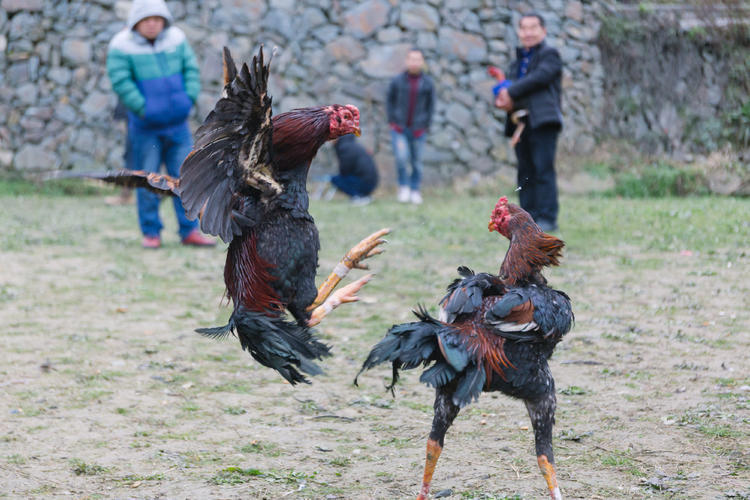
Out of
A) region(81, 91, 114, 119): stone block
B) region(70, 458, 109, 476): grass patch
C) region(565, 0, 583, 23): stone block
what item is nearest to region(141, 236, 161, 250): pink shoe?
region(70, 458, 109, 476): grass patch

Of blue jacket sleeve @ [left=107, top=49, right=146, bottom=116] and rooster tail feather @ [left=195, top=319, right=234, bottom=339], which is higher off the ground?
blue jacket sleeve @ [left=107, top=49, right=146, bottom=116]

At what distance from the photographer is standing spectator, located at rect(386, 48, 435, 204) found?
1330 cm

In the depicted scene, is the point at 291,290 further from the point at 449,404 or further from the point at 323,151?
the point at 323,151

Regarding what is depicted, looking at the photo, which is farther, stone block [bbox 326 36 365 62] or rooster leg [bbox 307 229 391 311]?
stone block [bbox 326 36 365 62]

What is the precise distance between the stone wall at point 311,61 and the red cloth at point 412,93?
1252 millimetres

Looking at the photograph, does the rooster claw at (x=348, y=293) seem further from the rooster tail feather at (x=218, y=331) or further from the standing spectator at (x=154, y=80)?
the standing spectator at (x=154, y=80)

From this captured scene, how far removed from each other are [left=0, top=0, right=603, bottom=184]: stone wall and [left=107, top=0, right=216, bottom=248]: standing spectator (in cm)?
601

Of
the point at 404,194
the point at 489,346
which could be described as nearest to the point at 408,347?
the point at 489,346

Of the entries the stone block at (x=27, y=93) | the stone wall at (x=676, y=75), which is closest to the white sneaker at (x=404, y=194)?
the stone wall at (x=676, y=75)

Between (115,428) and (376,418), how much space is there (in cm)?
131

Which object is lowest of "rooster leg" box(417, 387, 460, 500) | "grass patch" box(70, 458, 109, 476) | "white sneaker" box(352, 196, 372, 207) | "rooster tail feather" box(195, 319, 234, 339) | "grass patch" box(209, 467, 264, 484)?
"grass patch" box(70, 458, 109, 476)

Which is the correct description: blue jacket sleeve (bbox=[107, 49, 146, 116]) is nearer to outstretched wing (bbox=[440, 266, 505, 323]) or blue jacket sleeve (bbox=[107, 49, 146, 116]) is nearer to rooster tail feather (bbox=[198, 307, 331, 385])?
rooster tail feather (bbox=[198, 307, 331, 385])

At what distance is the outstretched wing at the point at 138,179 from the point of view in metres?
3.88

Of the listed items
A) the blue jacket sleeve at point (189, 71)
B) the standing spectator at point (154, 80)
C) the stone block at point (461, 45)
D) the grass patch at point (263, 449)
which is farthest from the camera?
the stone block at point (461, 45)
